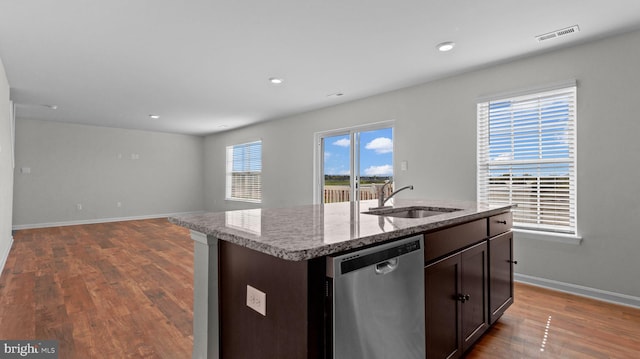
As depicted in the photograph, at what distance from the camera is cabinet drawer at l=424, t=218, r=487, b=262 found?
60.2 inches

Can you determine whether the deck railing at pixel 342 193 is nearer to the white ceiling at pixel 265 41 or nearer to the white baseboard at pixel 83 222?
the white ceiling at pixel 265 41

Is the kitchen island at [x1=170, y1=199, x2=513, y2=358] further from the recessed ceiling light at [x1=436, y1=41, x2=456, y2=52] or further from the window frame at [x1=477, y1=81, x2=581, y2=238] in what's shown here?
the recessed ceiling light at [x1=436, y1=41, x2=456, y2=52]

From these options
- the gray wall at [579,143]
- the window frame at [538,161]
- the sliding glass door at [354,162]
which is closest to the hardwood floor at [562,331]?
the gray wall at [579,143]

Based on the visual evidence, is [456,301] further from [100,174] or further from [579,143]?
[100,174]

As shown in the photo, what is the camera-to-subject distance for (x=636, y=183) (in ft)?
8.89

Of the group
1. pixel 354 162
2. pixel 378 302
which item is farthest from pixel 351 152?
pixel 378 302

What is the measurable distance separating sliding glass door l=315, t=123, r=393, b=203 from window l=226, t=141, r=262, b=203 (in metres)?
1.96

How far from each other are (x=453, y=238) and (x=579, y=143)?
7.48ft

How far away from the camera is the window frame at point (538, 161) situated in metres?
3.06

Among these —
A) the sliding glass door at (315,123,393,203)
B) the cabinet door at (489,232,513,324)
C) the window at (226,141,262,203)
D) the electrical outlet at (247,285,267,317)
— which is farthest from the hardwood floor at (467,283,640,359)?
the window at (226,141,262,203)

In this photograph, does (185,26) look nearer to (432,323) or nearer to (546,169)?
(432,323)

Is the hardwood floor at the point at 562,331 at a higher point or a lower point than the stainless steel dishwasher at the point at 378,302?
lower

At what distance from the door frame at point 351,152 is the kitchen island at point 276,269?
3115mm

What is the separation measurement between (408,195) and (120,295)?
143 inches
